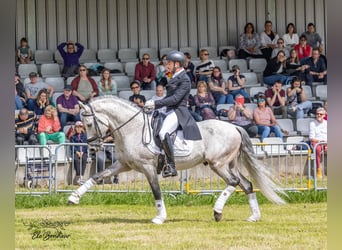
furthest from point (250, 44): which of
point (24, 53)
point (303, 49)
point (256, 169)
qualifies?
point (256, 169)

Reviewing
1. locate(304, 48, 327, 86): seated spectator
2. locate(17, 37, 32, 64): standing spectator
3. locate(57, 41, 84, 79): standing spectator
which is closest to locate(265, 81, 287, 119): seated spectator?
locate(304, 48, 327, 86): seated spectator

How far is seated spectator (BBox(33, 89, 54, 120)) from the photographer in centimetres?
1230

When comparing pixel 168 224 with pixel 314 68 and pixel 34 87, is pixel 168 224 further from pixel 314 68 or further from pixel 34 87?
pixel 314 68

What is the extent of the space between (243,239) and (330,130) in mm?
5135

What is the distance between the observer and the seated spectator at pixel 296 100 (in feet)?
44.4

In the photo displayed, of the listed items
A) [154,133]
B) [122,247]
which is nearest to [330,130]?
[122,247]

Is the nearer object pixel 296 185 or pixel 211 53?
pixel 296 185

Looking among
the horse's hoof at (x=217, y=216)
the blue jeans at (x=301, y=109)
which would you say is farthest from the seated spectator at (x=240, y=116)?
the horse's hoof at (x=217, y=216)

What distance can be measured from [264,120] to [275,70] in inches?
77.8

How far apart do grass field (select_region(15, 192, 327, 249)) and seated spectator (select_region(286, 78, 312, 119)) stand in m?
3.07

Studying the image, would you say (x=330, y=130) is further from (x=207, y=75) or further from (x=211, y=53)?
(x=211, y=53)

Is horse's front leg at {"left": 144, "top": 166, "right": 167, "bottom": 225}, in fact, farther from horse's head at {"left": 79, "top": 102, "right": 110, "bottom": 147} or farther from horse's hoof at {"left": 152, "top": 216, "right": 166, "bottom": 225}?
horse's head at {"left": 79, "top": 102, "right": 110, "bottom": 147}

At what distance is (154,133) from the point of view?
824 centimetres

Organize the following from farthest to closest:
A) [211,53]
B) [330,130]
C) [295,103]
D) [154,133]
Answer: [211,53]
[295,103]
[154,133]
[330,130]
